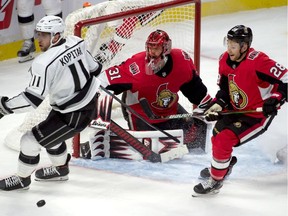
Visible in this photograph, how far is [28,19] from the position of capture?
6465 mm

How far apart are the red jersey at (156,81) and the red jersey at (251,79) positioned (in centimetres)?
38

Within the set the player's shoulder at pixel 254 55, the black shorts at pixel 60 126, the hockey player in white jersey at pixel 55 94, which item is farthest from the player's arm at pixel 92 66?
the player's shoulder at pixel 254 55

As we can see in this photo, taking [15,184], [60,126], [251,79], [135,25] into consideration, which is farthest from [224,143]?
[135,25]

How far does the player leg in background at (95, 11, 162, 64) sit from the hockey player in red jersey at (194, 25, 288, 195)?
0.81 metres

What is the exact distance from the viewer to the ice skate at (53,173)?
418 centimetres

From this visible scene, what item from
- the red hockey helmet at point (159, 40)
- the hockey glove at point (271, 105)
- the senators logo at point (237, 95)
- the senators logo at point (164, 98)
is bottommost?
the senators logo at point (164, 98)

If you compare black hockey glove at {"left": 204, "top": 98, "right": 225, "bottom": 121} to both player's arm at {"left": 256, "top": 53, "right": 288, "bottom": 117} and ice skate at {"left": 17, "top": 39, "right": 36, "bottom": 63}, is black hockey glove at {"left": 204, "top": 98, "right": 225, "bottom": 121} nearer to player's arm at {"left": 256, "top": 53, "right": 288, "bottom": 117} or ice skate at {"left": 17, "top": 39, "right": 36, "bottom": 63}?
Answer: player's arm at {"left": 256, "top": 53, "right": 288, "bottom": 117}

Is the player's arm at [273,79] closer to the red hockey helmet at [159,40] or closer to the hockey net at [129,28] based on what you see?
the red hockey helmet at [159,40]

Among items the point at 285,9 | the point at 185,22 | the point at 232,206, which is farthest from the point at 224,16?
the point at 232,206

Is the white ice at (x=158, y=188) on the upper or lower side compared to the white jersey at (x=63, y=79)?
lower

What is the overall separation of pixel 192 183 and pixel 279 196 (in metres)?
0.44

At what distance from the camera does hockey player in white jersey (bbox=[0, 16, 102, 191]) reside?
12.3 ft

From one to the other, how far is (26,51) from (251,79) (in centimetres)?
287

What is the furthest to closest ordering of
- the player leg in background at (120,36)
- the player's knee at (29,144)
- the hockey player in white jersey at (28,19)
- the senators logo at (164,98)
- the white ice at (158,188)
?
the hockey player in white jersey at (28,19)
the player leg in background at (120,36)
the senators logo at (164,98)
the player's knee at (29,144)
the white ice at (158,188)
